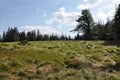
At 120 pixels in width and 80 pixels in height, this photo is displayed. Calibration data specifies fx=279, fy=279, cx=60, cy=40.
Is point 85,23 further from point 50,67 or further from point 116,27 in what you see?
point 50,67

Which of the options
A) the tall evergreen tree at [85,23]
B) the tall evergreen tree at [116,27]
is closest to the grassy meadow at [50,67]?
the tall evergreen tree at [116,27]

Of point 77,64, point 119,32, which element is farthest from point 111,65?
point 119,32

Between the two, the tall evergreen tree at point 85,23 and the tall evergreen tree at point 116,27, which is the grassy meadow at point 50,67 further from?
the tall evergreen tree at point 85,23

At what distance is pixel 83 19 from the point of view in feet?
265

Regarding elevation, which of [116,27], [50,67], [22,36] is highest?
[116,27]

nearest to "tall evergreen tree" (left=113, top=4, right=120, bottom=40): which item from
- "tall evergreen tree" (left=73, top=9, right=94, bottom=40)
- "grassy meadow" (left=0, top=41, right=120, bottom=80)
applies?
"tall evergreen tree" (left=73, top=9, right=94, bottom=40)

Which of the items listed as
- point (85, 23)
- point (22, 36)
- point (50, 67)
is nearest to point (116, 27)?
point (85, 23)

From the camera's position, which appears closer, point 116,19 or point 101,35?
point 116,19

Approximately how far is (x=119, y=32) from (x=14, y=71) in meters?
45.4

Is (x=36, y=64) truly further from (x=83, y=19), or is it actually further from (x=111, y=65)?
(x=83, y=19)

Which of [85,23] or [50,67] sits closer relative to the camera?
[50,67]

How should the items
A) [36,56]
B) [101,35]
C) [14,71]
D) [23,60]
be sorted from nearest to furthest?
[14,71] < [23,60] < [36,56] < [101,35]

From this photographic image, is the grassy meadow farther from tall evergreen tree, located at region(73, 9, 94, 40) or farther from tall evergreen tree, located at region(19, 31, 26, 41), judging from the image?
tall evergreen tree, located at region(19, 31, 26, 41)

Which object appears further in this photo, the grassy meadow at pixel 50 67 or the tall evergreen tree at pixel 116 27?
the tall evergreen tree at pixel 116 27
